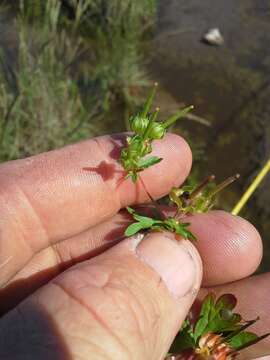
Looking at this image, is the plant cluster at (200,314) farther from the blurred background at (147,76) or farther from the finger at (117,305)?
the blurred background at (147,76)

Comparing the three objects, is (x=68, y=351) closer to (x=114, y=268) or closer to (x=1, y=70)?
(x=114, y=268)

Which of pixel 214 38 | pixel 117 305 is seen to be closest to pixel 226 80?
pixel 214 38

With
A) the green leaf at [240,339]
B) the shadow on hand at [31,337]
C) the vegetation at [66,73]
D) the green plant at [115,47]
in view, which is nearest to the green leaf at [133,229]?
the shadow on hand at [31,337]

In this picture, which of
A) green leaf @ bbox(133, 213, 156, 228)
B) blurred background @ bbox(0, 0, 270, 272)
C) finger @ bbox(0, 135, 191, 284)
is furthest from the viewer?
blurred background @ bbox(0, 0, 270, 272)

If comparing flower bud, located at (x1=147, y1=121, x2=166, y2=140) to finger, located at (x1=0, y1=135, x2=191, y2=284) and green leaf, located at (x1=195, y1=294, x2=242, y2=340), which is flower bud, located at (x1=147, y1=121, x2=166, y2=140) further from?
green leaf, located at (x1=195, y1=294, x2=242, y2=340)

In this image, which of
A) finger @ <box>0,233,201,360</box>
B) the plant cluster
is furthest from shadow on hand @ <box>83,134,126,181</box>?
finger @ <box>0,233,201,360</box>

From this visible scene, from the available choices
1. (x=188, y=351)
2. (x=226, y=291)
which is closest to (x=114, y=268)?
(x=188, y=351)
